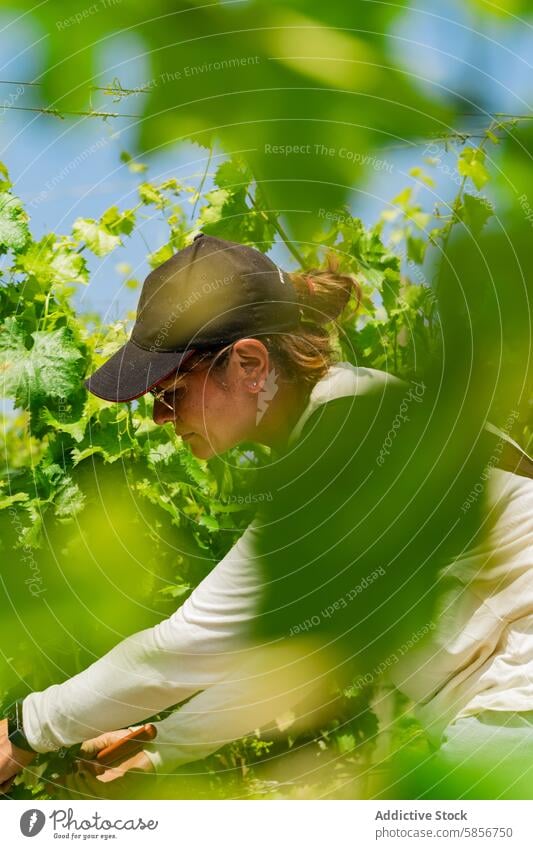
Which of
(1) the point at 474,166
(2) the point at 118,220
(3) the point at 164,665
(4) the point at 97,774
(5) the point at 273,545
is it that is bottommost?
(4) the point at 97,774

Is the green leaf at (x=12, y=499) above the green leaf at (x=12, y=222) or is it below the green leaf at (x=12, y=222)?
below

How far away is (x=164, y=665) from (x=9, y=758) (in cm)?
24

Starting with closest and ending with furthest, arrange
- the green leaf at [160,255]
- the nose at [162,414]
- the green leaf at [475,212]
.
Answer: the green leaf at [475,212] → the nose at [162,414] → the green leaf at [160,255]

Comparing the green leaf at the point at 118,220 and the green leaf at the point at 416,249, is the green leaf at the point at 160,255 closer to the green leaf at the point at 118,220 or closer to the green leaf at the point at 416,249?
the green leaf at the point at 118,220

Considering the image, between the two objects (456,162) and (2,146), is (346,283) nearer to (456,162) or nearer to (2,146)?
(456,162)

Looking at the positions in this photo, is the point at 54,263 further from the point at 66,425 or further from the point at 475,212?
the point at 475,212

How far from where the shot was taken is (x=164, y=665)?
49.2 inches

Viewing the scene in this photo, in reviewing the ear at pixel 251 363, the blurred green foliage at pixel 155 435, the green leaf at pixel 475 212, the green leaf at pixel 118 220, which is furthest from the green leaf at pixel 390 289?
the green leaf at pixel 118 220

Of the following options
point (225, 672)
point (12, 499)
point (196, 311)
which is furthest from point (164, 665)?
point (196, 311)

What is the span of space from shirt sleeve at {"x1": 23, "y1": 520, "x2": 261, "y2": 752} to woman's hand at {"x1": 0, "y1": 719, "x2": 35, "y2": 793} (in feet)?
0.12

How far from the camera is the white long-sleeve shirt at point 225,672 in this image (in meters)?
1.24
